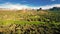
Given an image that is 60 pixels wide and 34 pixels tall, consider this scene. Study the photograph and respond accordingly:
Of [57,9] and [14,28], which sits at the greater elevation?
[57,9]

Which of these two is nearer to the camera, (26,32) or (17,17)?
(26,32)

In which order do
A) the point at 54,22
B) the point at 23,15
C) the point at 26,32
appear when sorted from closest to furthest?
the point at 26,32 < the point at 54,22 < the point at 23,15

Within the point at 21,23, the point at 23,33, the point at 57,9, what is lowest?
the point at 23,33

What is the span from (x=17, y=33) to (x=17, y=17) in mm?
1015

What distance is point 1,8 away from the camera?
757 cm

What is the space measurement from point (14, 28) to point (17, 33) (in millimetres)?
286

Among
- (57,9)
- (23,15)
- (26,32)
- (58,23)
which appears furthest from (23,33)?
(57,9)

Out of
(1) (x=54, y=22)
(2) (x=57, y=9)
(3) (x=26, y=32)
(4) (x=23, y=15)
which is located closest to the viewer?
(3) (x=26, y=32)

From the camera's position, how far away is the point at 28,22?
7402mm

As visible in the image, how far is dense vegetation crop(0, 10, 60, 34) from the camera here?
6.89m

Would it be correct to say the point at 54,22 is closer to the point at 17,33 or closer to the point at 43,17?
the point at 43,17

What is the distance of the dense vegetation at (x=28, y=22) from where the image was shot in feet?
22.6

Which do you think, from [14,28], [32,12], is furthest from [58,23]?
[14,28]

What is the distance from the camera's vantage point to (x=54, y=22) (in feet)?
24.2
